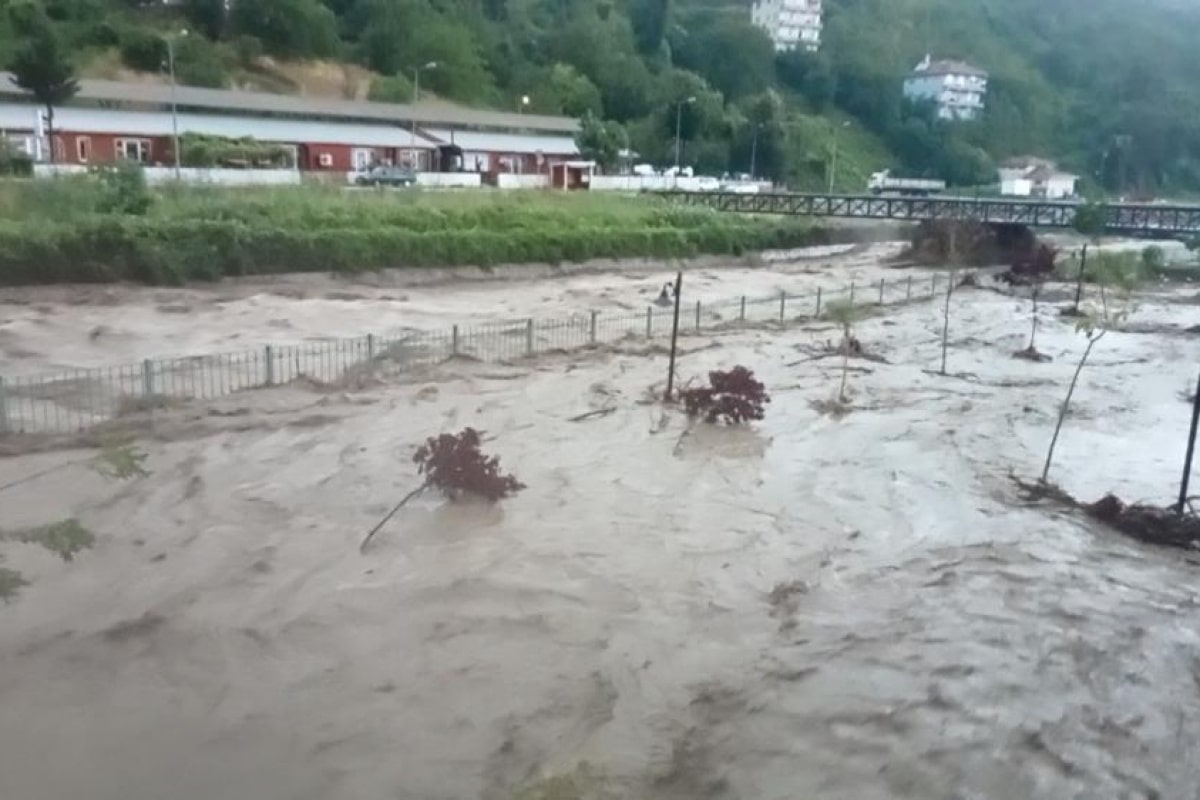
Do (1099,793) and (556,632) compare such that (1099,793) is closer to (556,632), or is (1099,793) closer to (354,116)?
(556,632)

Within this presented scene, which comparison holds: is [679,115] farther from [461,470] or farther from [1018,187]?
[461,470]

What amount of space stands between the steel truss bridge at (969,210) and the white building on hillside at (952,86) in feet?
234

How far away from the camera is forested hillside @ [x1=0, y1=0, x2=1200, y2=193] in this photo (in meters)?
82.9

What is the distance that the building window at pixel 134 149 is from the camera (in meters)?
51.5

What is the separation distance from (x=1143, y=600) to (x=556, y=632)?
279 inches

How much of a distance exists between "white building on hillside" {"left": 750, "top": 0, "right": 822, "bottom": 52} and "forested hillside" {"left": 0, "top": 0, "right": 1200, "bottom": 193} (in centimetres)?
228

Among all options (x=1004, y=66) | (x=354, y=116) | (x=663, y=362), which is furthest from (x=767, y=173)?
(x=1004, y=66)

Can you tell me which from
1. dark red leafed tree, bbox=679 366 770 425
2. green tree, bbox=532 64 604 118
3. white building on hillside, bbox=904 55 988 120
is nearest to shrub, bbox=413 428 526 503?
dark red leafed tree, bbox=679 366 770 425

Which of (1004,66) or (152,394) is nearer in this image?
(152,394)

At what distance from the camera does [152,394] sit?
1931 cm

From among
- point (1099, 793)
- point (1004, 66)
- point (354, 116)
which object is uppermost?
point (1004, 66)

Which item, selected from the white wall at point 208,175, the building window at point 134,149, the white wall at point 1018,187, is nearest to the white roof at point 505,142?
the building window at point 134,149

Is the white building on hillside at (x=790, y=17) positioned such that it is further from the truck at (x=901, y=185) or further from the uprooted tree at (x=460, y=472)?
the uprooted tree at (x=460, y=472)

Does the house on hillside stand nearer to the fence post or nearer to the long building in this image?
the long building
